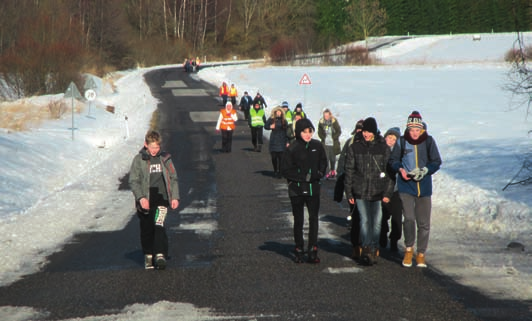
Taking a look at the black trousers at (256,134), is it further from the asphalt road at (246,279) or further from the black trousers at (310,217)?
the black trousers at (310,217)

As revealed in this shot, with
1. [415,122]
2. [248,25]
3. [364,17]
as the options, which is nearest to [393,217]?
[415,122]

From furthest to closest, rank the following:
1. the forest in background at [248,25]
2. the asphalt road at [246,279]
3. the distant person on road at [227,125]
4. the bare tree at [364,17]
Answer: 1. the bare tree at [364,17]
2. the forest in background at [248,25]
3. the distant person on road at [227,125]
4. the asphalt road at [246,279]

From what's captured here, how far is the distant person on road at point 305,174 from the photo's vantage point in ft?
29.7

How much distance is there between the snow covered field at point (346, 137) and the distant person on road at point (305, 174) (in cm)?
152

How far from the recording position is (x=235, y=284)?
8.06 metres

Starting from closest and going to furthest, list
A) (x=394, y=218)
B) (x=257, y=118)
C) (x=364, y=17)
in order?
(x=394, y=218), (x=257, y=118), (x=364, y=17)

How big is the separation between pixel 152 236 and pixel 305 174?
204 cm

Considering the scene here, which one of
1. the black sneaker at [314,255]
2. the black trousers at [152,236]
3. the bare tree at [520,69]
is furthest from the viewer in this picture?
the bare tree at [520,69]

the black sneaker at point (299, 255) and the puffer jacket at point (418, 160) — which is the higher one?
the puffer jacket at point (418, 160)

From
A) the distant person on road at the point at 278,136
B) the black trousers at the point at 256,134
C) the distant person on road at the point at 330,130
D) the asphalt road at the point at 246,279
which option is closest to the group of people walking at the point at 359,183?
the asphalt road at the point at 246,279

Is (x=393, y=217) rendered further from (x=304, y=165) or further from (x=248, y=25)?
(x=248, y=25)

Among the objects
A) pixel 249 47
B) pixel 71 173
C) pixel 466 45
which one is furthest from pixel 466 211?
pixel 249 47

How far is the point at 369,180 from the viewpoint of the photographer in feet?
29.5

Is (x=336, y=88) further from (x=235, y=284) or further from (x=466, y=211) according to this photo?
(x=235, y=284)
